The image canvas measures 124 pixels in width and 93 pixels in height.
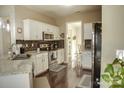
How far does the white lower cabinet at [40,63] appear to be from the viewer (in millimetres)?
4495

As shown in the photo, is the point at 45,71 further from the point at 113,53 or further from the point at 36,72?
the point at 113,53

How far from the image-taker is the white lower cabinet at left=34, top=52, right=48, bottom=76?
14.7 feet

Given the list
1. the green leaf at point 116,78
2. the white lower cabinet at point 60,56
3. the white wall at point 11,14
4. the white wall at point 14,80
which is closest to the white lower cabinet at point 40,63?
the white wall at point 11,14

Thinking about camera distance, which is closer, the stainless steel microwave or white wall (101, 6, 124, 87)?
white wall (101, 6, 124, 87)

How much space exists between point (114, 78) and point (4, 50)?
3976 mm

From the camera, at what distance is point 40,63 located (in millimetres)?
4773

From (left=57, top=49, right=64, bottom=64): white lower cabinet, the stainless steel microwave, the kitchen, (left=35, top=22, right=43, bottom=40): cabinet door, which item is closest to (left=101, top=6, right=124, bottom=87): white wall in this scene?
the kitchen

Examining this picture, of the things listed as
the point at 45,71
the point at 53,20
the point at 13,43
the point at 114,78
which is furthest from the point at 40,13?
the point at 114,78

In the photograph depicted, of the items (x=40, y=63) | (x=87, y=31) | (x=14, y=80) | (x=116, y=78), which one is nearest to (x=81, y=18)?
(x=87, y=31)

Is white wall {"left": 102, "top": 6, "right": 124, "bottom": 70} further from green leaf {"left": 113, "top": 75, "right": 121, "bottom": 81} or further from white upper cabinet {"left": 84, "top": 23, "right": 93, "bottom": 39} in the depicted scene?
white upper cabinet {"left": 84, "top": 23, "right": 93, "bottom": 39}

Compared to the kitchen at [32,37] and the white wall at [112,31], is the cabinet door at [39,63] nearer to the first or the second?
the kitchen at [32,37]

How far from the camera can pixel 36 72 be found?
4.51 m

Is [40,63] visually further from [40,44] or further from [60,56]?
[60,56]

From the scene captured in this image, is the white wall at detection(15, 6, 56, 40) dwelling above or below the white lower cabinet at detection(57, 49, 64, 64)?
above
